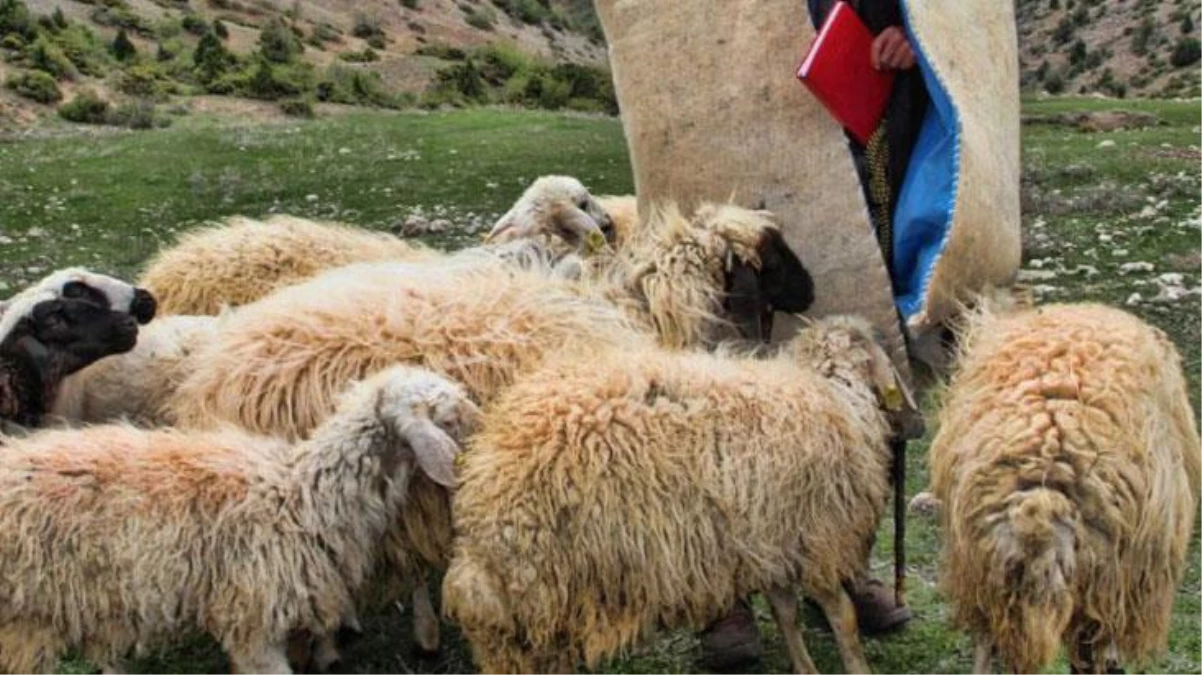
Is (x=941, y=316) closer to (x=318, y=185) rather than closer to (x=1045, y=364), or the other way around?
(x=1045, y=364)

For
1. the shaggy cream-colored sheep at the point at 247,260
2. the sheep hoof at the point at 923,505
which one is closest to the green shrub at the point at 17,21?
the shaggy cream-colored sheep at the point at 247,260

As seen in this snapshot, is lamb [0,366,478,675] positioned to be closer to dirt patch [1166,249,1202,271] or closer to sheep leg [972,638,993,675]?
sheep leg [972,638,993,675]

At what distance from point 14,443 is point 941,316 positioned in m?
2.94

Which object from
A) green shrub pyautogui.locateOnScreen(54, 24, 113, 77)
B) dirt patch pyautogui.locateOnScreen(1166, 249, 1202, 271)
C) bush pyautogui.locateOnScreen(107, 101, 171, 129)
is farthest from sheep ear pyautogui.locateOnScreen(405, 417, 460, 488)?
green shrub pyautogui.locateOnScreen(54, 24, 113, 77)

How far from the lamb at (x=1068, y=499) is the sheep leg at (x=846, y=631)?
17.0 inches

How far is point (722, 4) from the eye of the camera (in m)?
4.43

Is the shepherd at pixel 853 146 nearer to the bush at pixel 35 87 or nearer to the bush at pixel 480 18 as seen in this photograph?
the bush at pixel 35 87

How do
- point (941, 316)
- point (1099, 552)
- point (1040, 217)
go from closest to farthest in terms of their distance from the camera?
point (1099, 552) → point (941, 316) → point (1040, 217)

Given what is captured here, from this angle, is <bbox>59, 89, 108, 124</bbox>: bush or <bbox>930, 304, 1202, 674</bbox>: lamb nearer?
<bbox>930, 304, 1202, 674</bbox>: lamb

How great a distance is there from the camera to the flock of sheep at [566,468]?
354 cm

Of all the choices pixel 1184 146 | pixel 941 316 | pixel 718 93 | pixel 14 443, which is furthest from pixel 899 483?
pixel 1184 146

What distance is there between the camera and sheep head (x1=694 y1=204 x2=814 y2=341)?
4492 mm

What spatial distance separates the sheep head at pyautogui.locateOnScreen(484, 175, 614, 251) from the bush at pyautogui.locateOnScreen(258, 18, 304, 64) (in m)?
30.2

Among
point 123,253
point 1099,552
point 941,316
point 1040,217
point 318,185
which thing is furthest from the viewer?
point 318,185
